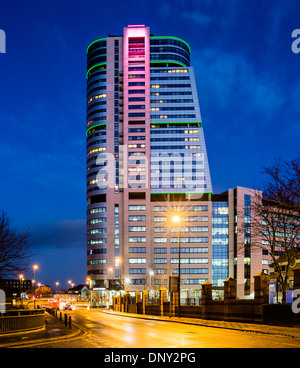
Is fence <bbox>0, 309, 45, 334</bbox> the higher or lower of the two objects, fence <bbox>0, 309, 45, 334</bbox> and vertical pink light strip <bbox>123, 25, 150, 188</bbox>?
the lower

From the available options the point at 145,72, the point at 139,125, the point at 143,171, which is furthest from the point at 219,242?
the point at 145,72

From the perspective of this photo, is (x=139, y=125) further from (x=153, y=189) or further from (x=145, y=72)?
(x=153, y=189)

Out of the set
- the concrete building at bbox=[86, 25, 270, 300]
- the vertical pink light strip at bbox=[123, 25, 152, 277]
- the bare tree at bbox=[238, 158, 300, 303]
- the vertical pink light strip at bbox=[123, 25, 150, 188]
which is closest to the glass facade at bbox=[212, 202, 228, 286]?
the concrete building at bbox=[86, 25, 270, 300]

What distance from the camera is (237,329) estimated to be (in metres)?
23.4

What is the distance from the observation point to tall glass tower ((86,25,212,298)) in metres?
144

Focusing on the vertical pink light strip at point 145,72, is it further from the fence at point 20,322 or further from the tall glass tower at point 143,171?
the fence at point 20,322

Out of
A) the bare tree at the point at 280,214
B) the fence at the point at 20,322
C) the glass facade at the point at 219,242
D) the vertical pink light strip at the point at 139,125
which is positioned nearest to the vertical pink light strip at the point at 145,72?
the vertical pink light strip at the point at 139,125

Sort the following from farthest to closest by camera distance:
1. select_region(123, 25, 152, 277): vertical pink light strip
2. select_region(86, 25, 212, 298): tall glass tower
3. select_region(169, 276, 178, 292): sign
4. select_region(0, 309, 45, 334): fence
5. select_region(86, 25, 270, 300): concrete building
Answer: select_region(123, 25, 152, 277): vertical pink light strip
select_region(86, 25, 212, 298): tall glass tower
select_region(86, 25, 270, 300): concrete building
select_region(169, 276, 178, 292): sign
select_region(0, 309, 45, 334): fence

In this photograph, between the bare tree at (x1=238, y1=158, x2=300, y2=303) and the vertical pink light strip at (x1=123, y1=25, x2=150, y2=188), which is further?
the vertical pink light strip at (x1=123, y1=25, x2=150, y2=188)

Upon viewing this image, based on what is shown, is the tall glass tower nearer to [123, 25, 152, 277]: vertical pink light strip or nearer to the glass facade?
[123, 25, 152, 277]: vertical pink light strip

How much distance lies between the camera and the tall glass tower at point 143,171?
144 metres

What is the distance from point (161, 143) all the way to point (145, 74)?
84.3ft
